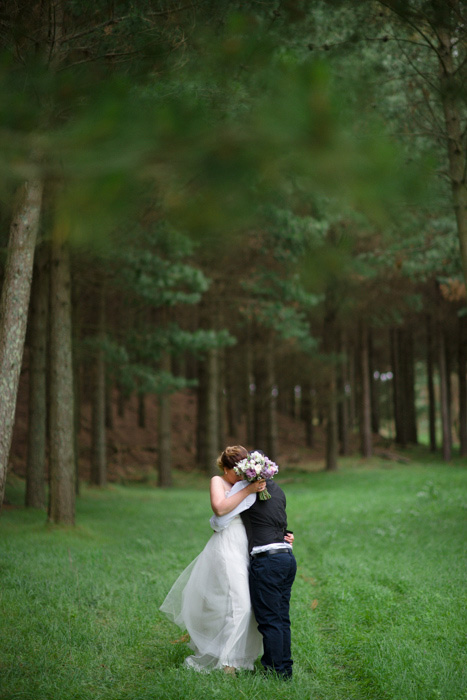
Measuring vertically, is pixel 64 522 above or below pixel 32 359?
below

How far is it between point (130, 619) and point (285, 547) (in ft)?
7.05

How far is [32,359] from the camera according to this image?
46.3ft

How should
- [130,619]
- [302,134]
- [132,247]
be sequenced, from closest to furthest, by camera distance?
[302,134] < [130,619] < [132,247]

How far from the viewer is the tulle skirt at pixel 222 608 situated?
17.1 ft

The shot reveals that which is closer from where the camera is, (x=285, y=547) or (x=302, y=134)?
(x=302, y=134)

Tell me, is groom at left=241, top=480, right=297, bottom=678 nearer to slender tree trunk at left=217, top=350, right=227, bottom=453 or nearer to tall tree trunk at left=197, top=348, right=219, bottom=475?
tall tree trunk at left=197, top=348, right=219, bottom=475

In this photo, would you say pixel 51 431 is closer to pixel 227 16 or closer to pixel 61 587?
pixel 61 587

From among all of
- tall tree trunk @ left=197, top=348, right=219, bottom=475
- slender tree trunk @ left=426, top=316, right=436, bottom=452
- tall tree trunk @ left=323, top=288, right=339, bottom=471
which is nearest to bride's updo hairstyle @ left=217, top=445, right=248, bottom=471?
tall tree trunk @ left=197, top=348, right=219, bottom=475

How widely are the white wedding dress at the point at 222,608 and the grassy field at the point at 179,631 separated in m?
0.25

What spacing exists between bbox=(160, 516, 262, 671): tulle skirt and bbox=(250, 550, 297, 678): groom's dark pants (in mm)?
111

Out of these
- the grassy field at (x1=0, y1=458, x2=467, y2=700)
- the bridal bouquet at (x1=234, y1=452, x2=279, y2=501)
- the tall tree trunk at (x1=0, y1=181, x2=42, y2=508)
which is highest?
the tall tree trunk at (x1=0, y1=181, x2=42, y2=508)

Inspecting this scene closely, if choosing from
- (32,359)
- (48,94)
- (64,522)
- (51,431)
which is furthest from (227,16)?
(32,359)

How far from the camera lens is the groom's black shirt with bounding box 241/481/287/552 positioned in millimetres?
5438

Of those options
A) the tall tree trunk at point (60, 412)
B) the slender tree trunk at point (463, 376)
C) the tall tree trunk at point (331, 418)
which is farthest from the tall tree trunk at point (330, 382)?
the tall tree trunk at point (60, 412)
